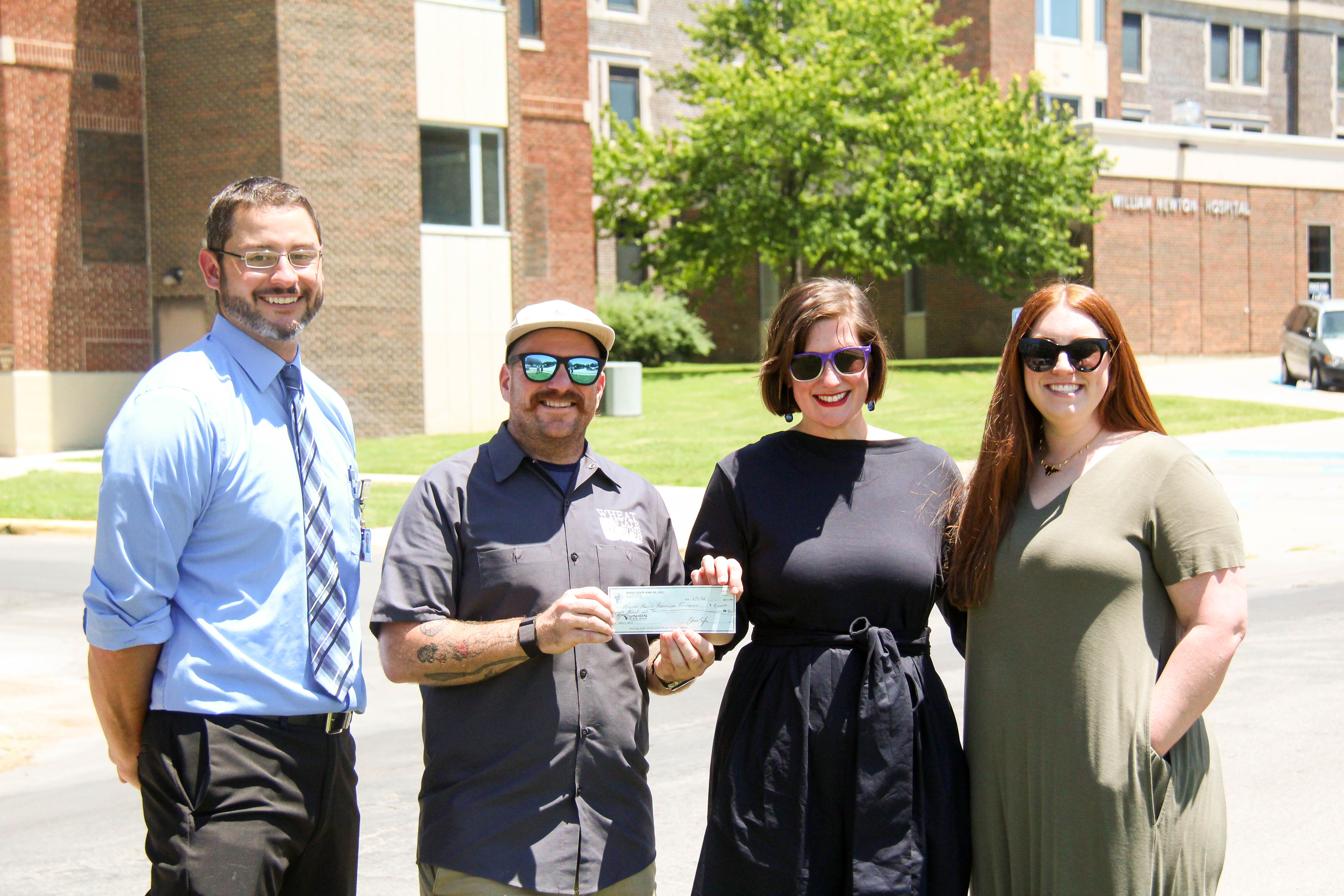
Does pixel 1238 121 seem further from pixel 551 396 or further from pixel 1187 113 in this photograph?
pixel 551 396

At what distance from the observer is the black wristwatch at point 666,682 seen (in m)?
3.04

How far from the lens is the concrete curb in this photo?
13.6m

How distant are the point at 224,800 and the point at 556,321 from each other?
1.24 meters

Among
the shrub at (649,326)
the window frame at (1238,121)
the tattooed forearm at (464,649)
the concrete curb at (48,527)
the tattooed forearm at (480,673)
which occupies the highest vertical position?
the window frame at (1238,121)

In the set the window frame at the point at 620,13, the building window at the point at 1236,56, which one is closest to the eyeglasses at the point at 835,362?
the window frame at the point at 620,13

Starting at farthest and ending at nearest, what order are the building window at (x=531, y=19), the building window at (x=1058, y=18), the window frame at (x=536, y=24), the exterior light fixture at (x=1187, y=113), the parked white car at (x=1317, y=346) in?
the building window at (x=1058, y=18) → the exterior light fixture at (x=1187, y=113) → the building window at (x=531, y=19) → the window frame at (x=536, y=24) → the parked white car at (x=1317, y=346)

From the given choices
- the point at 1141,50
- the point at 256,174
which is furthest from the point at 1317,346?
the point at 1141,50

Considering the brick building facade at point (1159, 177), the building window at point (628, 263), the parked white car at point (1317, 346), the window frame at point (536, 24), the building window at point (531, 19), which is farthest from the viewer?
the building window at point (628, 263)

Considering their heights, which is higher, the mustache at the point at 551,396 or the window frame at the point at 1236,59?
the window frame at the point at 1236,59

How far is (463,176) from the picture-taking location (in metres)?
24.5

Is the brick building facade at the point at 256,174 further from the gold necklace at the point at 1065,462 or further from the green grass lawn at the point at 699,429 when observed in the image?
the gold necklace at the point at 1065,462

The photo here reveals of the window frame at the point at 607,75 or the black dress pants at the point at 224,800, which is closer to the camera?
the black dress pants at the point at 224,800

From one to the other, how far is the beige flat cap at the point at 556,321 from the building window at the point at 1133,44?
1865 inches

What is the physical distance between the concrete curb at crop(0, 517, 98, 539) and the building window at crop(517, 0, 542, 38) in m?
17.3
